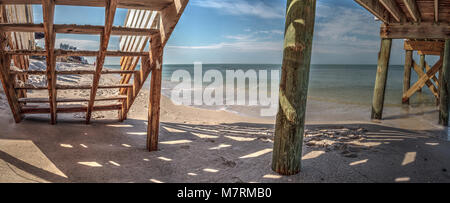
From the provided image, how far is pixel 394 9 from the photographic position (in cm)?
620

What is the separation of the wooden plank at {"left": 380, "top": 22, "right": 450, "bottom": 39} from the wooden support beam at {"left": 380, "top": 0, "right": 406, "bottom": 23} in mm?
250

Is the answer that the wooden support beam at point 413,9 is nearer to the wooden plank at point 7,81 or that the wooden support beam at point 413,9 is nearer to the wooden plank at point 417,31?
the wooden plank at point 417,31

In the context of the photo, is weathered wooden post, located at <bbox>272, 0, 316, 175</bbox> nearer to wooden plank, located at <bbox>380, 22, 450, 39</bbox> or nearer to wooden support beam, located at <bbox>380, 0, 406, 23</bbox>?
wooden support beam, located at <bbox>380, 0, 406, 23</bbox>

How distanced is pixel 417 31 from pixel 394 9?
172 cm

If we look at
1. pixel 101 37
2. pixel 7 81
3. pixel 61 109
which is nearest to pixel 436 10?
pixel 101 37

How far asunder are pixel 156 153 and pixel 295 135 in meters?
2.40

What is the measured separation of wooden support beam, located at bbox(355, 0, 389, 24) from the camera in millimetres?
5158

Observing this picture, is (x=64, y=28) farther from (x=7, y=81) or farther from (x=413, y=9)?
(x=413, y=9)

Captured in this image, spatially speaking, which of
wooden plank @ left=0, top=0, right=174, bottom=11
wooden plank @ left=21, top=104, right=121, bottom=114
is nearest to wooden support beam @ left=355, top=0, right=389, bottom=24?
wooden plank @ left=0, top=0, right=174, bottom=11

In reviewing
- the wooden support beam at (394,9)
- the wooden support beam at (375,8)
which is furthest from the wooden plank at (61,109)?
the wooden support beam at (394,9)

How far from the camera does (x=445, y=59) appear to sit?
7.20 metres

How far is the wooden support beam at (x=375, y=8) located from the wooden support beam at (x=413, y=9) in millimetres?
607
